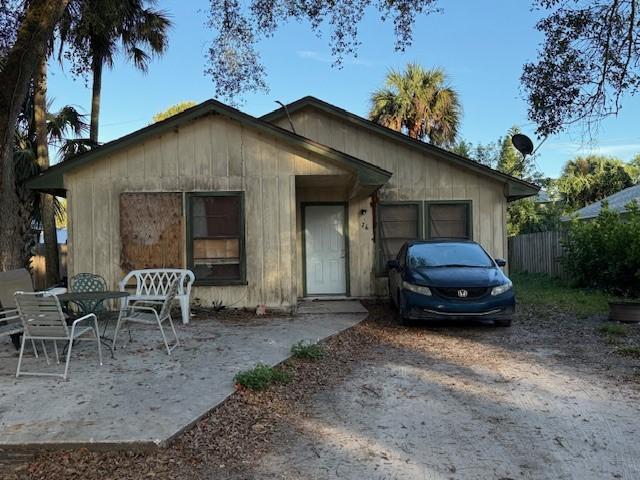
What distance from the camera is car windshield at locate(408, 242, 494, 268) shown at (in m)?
9.26

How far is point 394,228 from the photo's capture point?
39.9 feet

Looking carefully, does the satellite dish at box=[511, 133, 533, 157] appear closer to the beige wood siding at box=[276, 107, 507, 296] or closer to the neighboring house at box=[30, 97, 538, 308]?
the beige wood siding at box=[276, 107, 507, 296]

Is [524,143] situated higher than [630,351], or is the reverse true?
[524,143]

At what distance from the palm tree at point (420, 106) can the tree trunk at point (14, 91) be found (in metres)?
14.4

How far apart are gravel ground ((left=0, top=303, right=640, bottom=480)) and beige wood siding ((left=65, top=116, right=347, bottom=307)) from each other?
313cm

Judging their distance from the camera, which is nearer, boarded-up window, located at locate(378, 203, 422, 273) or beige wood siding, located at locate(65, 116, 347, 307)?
beige wood siding, located at locate(65, 116, 347, 307)

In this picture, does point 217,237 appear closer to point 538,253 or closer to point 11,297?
point 11,297

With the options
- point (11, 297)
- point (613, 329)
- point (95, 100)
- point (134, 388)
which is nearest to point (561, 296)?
point (613, 329)

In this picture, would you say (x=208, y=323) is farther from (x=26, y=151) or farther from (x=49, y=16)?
(x=26, y=151)

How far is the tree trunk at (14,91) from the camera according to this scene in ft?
25.7

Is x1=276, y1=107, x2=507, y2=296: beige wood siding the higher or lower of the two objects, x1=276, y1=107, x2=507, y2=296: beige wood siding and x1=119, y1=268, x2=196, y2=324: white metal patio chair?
the higher

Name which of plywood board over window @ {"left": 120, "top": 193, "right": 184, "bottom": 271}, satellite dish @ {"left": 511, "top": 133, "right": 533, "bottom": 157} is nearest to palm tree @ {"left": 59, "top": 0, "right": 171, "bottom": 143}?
plywood board over window @ {"left": 120, "top": 193, "right": 184, "bottom": 271}

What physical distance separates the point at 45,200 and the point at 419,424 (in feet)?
39.9

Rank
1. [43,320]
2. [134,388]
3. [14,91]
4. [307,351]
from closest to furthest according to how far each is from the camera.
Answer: [134,388], [43,320], [307,351], [14,91]
